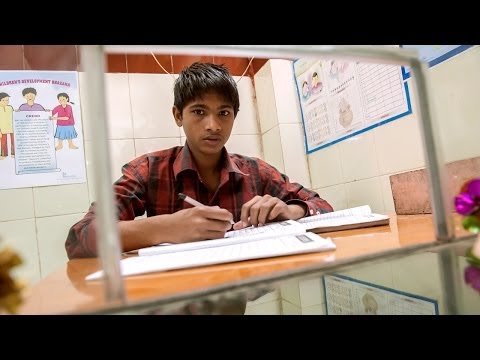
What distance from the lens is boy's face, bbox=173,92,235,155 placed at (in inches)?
45.1

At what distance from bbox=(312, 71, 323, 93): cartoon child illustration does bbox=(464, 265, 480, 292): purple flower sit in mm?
1313

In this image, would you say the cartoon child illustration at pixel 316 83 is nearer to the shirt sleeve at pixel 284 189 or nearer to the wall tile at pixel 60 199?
the shirt sleeve at pixel 284 189

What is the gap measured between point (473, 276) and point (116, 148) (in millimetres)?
1585

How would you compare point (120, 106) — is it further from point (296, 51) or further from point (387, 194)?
point (296, 51)

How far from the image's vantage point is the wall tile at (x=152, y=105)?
171 centimetres

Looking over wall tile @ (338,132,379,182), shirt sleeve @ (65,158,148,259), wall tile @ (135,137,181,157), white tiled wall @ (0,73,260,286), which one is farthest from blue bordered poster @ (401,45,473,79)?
wall tile @ (135,137,181,157)

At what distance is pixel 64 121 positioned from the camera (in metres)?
1.64

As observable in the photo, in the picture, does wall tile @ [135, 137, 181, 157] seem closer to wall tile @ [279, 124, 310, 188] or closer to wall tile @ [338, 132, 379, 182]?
wall tile @ [279, 124, 310, 188]

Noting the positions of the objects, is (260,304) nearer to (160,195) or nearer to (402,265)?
(402,265)

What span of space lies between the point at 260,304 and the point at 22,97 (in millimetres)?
1739

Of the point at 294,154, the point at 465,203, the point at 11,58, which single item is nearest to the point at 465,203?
the point at 465,203
